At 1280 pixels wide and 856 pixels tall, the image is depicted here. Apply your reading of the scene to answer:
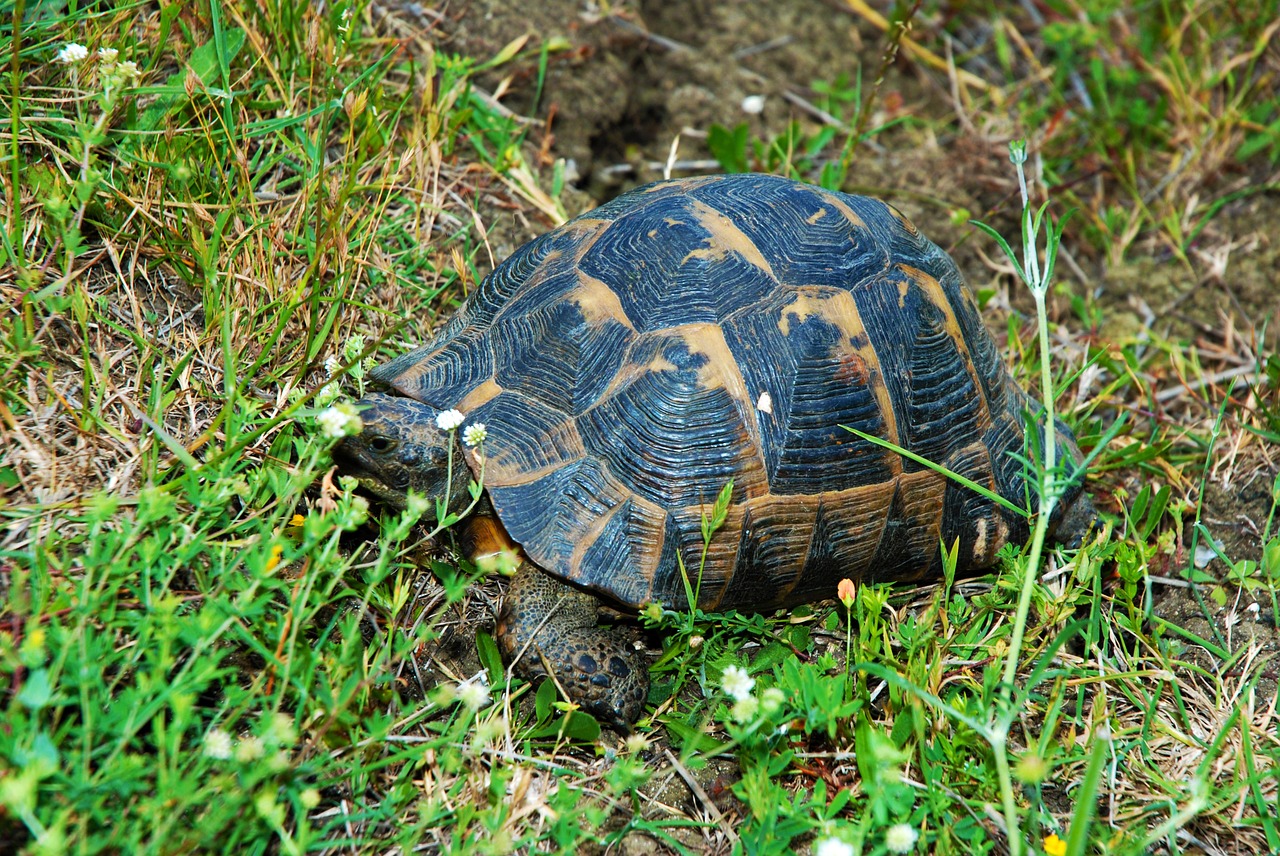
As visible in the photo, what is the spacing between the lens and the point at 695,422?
110 inches

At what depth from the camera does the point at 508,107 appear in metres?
4.49

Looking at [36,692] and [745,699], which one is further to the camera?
[745,699]

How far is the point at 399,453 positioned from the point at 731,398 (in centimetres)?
99

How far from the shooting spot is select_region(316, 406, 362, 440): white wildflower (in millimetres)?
2268

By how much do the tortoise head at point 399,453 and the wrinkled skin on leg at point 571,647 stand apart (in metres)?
0.38

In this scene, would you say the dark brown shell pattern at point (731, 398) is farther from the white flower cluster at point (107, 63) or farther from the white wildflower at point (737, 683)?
the white flower cluster at point (107, 63)

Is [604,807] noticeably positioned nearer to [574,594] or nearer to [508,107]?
[574,594]

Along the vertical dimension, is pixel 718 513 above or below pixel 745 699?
above

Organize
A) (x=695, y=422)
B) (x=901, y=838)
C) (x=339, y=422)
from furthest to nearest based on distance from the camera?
(x=695, y=422) < (x=339, y=422) < (x=901, y=838)

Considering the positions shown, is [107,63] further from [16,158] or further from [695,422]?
[695,422]

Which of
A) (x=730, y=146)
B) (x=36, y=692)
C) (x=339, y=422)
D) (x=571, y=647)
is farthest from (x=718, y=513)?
(x=730, y=146)

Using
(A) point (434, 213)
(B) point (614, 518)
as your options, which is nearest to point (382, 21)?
(A) point (434, 213)

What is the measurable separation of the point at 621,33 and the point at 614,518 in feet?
10.4

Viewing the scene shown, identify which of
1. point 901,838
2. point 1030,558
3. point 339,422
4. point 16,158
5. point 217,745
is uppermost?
point 16,158
